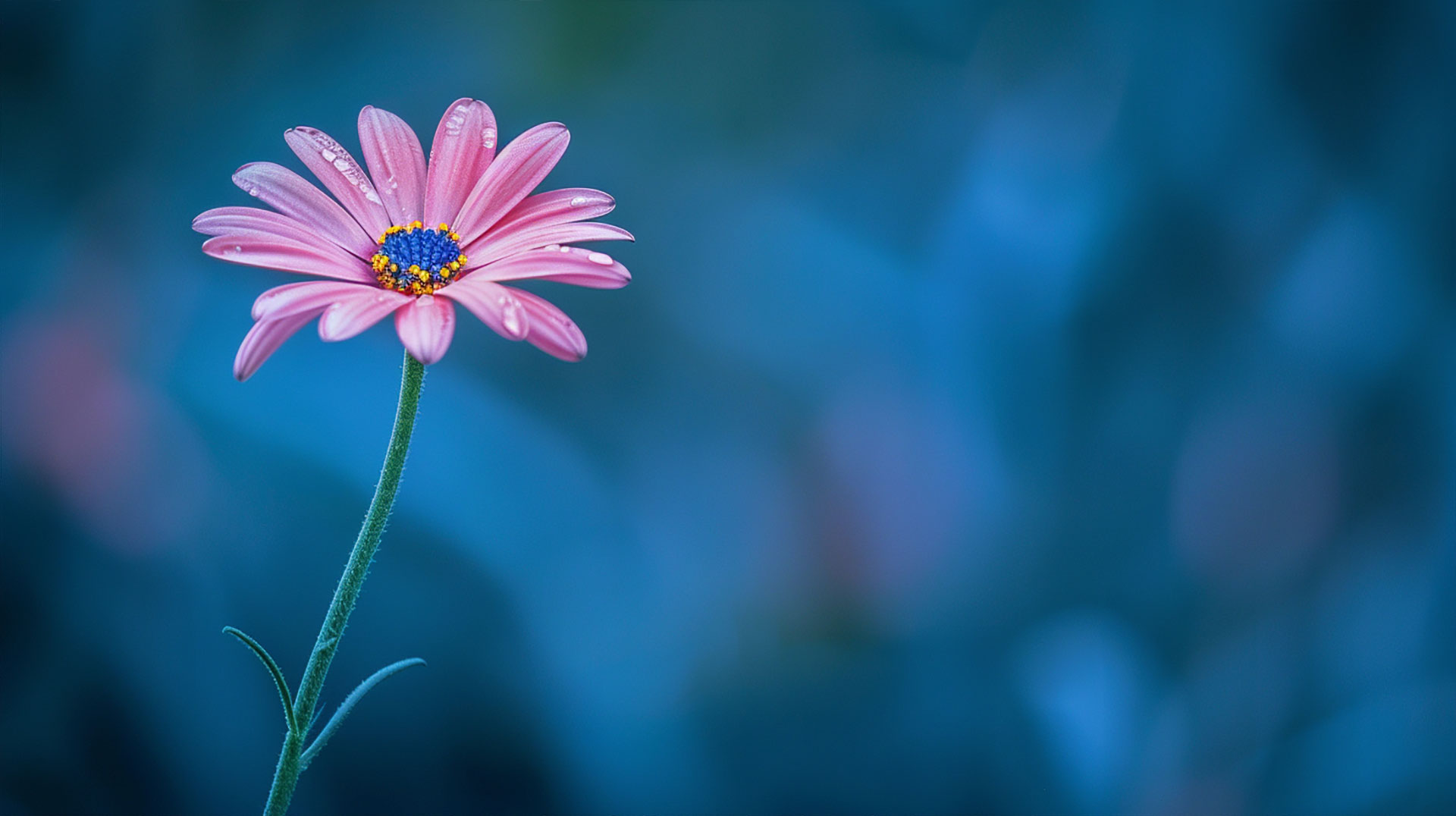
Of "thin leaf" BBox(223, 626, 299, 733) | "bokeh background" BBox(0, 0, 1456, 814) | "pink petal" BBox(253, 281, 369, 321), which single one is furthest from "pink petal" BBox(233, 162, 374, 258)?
"bokeh background" BBox(0, 0, 1456, 814)

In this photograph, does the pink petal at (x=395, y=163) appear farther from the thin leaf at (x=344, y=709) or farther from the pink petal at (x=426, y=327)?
the thin leaf at (x=344, y=709)

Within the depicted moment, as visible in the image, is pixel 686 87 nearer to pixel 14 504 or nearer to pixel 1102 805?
pixel 14 504

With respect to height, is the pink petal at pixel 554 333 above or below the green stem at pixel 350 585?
above

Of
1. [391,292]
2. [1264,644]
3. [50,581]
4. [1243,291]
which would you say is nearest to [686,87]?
[391,292]

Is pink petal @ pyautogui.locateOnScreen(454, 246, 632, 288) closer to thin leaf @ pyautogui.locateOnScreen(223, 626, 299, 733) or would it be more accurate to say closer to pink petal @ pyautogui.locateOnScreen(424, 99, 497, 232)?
pink petal @ pyautogui.locateOnScreen(424, 99, 497, 232)

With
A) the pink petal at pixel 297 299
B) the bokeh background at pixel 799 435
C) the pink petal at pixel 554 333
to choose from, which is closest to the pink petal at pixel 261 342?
the pink petal at pixel 297 299
